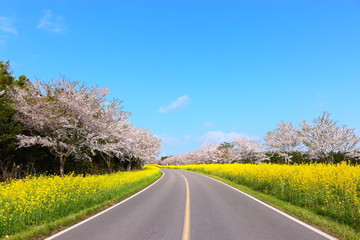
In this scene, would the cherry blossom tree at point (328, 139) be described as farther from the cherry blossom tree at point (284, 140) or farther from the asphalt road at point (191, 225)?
the asphalt road at point (191, 225)

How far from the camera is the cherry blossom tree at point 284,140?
46000 millimetres

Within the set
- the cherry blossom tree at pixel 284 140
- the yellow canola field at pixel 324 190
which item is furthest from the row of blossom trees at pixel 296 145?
the yellow canola field at pixel 324 190

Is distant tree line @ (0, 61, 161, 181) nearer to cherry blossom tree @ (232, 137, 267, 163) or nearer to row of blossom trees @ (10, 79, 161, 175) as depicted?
row of blossom trees @ (10, 79, 161, 175)

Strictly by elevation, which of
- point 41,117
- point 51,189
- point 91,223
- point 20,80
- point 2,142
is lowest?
point 91,223

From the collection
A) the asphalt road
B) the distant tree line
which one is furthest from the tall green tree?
the asphalt road

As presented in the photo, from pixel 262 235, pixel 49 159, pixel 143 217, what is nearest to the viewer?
pixel 262 235

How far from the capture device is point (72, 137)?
15.1m

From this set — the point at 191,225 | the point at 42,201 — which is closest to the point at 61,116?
the point at 42,201

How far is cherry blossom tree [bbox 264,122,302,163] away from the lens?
46000 millimetres

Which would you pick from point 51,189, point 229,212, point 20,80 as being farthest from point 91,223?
point 20,80

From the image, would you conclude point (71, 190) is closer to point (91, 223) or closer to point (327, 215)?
point (91, 223)

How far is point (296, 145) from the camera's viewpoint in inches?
1828

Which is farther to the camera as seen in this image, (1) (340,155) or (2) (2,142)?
(1) (340,155)

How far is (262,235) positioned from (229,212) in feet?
9.31
